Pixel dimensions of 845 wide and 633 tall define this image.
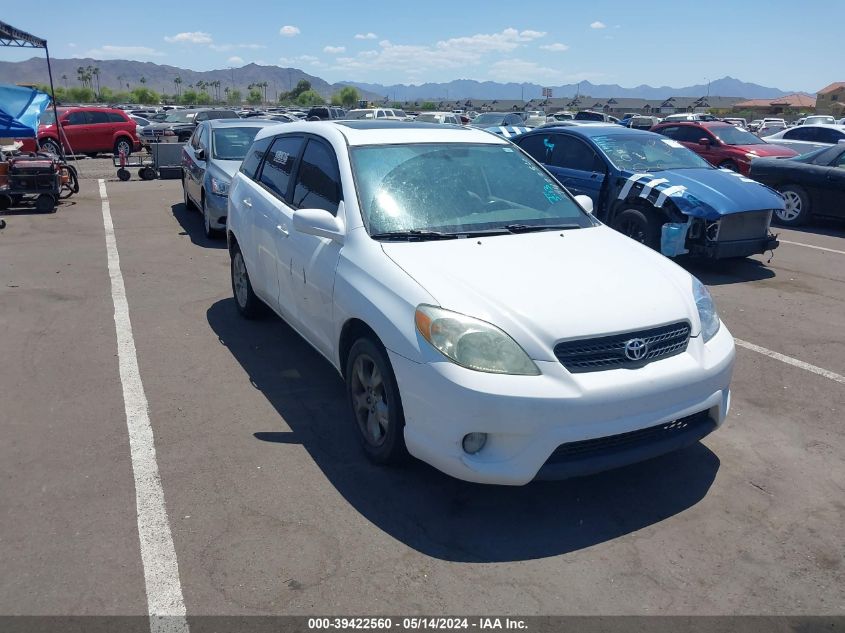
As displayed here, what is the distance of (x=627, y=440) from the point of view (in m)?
3.38

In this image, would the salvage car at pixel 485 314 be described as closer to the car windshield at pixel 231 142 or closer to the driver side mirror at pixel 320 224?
the driver side mirror at pixel 320 224

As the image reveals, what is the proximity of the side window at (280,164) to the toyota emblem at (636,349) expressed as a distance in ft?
9.56

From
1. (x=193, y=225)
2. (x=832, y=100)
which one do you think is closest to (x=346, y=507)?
(x=193, y=225)

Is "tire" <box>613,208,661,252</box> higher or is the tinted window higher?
the tinted window

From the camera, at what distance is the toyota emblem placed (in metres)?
3.36

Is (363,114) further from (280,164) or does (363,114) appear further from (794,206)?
(280,164)

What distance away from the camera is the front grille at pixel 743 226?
805 cm

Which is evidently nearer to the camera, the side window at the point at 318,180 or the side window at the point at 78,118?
the side window at the point at 318,180

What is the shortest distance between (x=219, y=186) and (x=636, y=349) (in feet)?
25.7

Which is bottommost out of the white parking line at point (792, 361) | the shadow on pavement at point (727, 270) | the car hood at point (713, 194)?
the white parking line at point (792, 361)

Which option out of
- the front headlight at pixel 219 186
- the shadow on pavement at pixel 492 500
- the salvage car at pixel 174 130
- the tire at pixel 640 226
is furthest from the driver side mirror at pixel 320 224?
the salvage car at pixel 174 130

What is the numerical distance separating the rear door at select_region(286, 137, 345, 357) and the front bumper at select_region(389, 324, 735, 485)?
1.01m

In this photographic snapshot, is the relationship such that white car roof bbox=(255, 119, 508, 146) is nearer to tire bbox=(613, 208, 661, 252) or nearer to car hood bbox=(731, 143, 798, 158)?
tire bbox=(613, 208, 661, 252)

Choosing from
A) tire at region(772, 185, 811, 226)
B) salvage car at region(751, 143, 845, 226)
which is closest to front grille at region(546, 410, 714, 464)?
salvage car at region(751, 143, 845, 226)
